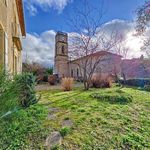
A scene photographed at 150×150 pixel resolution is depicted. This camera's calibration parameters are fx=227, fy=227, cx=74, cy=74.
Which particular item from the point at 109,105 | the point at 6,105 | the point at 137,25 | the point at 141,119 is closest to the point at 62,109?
the point at 109,105

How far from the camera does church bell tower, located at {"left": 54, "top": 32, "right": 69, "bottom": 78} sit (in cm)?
3966

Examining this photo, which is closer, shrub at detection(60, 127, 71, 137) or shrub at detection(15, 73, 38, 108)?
shrub at detection(60, 127, 71, 137)

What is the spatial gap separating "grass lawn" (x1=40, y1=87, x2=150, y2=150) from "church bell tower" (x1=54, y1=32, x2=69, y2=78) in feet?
99.4

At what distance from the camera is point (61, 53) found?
133 ft

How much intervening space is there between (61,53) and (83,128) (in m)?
35.2

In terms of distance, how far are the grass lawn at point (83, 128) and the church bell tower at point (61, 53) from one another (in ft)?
101

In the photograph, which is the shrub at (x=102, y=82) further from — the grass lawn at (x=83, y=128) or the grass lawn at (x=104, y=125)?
the grass lawn at (x=83, y=128)

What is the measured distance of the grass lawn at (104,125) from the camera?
5391 millimetres

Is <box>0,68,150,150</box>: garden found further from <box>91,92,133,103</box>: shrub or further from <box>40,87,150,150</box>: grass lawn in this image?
<box>91,92,133,103</box>: shrub

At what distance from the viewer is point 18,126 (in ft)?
17.9

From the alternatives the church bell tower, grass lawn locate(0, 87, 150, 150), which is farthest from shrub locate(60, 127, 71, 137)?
the church bell tower

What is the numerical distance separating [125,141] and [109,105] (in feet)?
9.58

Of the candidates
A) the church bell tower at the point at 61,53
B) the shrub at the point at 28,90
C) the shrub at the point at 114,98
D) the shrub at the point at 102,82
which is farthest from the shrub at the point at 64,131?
the church bell tower at the point at 61,53

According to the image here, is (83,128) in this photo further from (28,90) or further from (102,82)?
(102,82)
